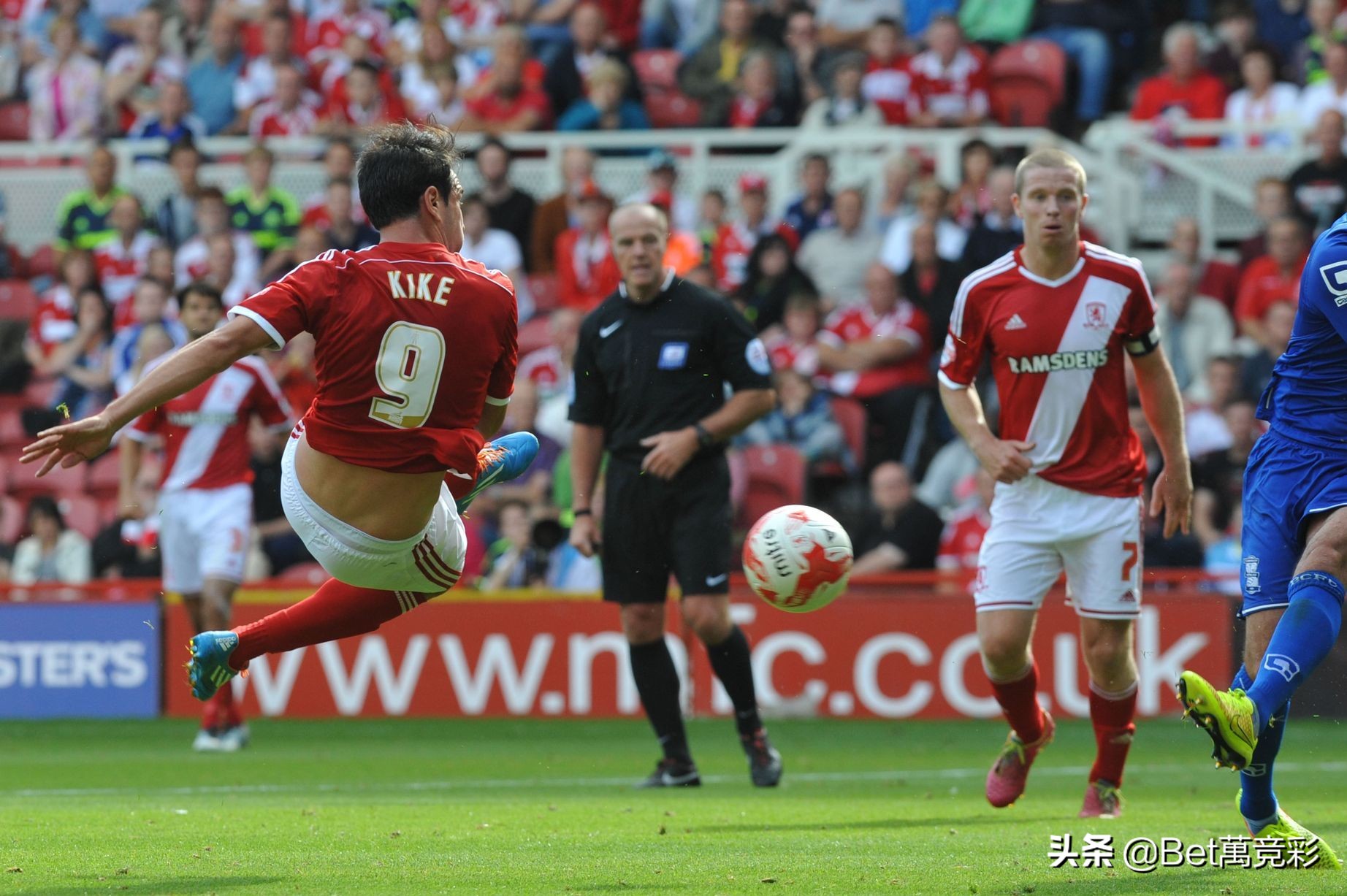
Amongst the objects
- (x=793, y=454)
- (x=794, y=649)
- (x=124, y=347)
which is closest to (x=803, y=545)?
(x=794, y=649)

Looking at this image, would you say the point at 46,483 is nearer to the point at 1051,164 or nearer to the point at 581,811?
the point at 581,811

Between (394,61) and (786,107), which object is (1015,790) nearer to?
(786,107)

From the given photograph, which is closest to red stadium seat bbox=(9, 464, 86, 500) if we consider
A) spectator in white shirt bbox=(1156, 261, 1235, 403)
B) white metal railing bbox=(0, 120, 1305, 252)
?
white metal railing bbox=(0, 120, 1305, 252)

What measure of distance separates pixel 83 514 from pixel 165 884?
11.0 meters

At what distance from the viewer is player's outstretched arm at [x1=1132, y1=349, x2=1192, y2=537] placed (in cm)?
754

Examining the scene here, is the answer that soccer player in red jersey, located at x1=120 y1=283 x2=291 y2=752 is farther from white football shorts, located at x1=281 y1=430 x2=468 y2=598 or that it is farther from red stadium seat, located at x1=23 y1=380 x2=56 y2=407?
red stadium seat, located at x1=23 y1=380 x2=56 y2=407

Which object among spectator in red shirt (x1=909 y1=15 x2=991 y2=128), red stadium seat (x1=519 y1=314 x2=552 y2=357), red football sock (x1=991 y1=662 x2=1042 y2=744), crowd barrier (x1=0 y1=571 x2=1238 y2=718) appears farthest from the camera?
spectator in red shirt (x1=909 y1=15 x2=991 y2=128)

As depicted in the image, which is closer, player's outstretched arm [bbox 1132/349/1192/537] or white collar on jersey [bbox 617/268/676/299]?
player's outstretched arm [bbox 1132/349/1192/537]

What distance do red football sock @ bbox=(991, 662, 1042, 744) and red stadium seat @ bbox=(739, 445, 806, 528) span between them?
22.2 ft

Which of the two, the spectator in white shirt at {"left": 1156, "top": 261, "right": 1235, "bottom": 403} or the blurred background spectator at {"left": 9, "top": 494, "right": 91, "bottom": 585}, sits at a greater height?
the spectator in white shirt at {"left": 1156, "top": 261, "right": 1235, "bottom": 403}

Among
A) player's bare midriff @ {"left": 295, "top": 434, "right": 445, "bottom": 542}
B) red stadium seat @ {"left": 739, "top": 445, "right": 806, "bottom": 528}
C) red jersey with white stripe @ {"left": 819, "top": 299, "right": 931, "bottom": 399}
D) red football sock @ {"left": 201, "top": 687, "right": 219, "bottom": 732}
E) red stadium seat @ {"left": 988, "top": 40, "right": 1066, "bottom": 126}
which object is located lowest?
red football sock @ {"left": 201, "top": 687, "right": 219, "bottom": 732}

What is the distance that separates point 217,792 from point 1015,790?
12.4ft

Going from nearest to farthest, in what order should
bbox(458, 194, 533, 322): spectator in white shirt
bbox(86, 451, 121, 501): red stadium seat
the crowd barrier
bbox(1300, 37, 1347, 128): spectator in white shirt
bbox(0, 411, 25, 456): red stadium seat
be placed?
the crowd barrier
bbox(1300, 37, 1347, 128): spectator in white shirt
bbox(86, 451, 121, 501): red stadium seat
bbox(458, 194, 533, 322): spectator in white shirt
bbox(0, 411, 25, 456): red stadium seat

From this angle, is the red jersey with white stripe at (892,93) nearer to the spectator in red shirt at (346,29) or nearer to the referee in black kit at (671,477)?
the spectator in red shirt at (346,29)
